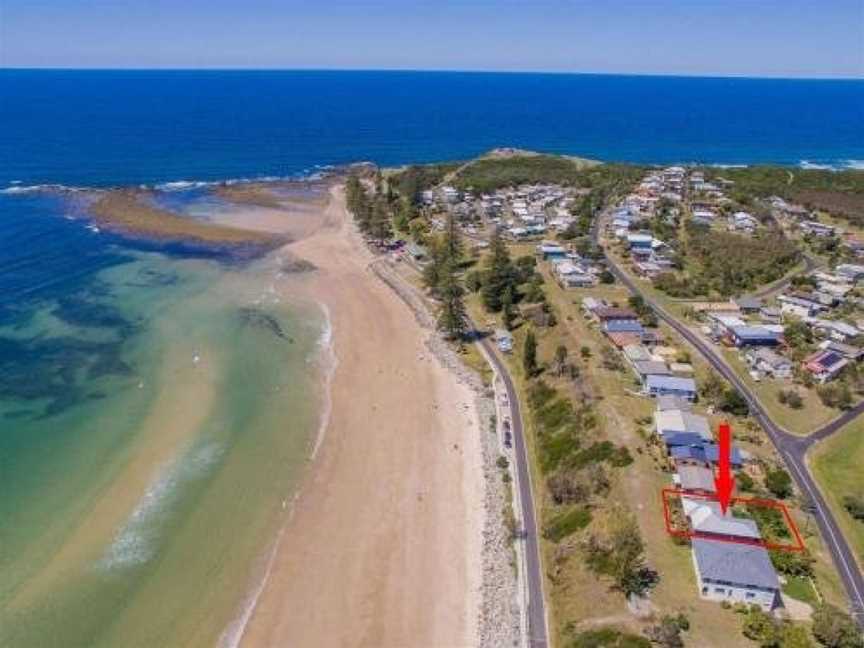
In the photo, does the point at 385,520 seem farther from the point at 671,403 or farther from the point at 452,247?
the point at 452,247

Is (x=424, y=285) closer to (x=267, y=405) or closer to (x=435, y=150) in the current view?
(x=267, y=405)

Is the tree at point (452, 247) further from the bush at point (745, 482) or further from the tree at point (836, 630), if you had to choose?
the tree at point (836, 630)

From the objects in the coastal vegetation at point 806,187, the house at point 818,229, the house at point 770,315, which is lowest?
the house at point 770,315

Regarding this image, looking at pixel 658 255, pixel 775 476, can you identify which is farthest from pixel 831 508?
pixel 658 255

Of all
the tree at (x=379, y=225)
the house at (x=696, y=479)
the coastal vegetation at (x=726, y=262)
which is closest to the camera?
the house at (x=696, y=479)

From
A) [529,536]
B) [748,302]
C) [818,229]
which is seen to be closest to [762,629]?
[529,536]

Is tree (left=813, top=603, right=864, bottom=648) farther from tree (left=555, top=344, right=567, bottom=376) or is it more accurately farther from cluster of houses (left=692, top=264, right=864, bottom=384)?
cluster of houses (left=692, top=264, right=864, bottom=384)

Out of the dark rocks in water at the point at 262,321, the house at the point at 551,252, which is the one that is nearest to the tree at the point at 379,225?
the house at the point at 551,252

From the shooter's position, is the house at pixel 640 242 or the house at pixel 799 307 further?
the house at pixel 640 242
